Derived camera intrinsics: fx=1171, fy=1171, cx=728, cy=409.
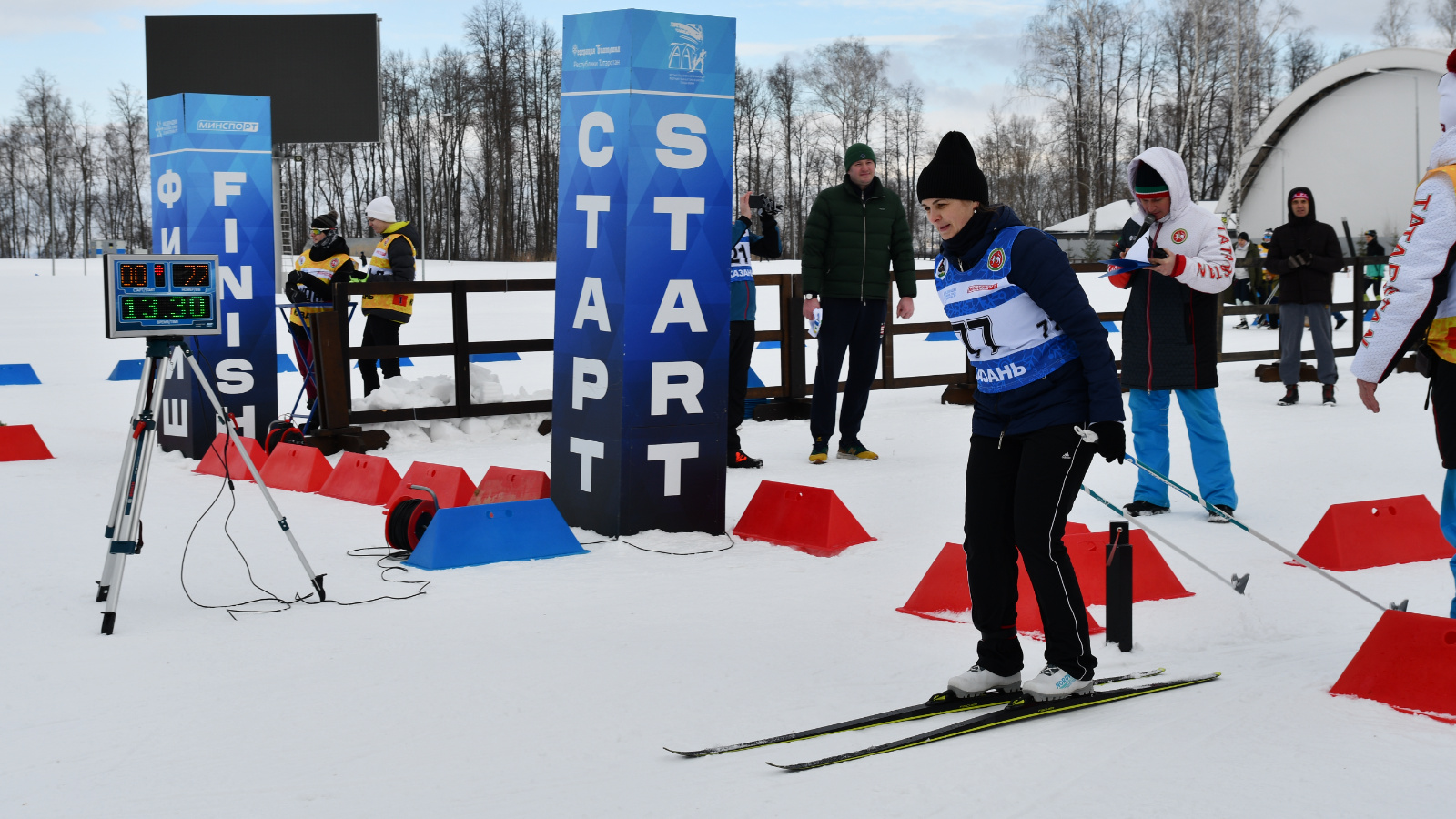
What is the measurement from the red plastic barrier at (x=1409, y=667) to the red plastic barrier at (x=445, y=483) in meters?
4.31

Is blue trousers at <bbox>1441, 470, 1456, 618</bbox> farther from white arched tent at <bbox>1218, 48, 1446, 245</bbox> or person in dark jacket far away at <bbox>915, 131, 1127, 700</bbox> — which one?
white arched tent at <bbox>1218, 48, 1446, 245</bbox>

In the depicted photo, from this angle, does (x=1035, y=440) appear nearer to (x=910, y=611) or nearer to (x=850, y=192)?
(x=910, y=611)

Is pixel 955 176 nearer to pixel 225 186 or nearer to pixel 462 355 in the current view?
pixel 462 355

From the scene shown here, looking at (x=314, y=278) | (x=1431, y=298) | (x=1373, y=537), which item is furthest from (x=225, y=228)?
(x=1431, y=298)

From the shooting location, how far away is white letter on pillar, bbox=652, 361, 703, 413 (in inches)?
221

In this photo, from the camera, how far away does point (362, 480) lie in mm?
6766

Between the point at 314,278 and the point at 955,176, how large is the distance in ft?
23.3

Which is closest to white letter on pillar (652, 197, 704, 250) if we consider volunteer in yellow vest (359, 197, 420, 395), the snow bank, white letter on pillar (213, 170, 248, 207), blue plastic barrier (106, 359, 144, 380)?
the snow bank

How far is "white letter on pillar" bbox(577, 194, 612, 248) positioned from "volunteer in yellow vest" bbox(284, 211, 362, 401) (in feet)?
13.2

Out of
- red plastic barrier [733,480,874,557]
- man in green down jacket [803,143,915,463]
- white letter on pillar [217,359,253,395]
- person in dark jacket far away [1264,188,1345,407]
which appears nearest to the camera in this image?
red plastic barrier [733,480,874,557]

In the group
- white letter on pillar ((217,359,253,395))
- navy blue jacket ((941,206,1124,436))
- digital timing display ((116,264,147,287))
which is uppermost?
digital timing display ((116,264,147,287))

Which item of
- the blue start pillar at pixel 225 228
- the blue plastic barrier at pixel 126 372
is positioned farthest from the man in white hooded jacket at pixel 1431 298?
the blue plastic barrier at pixel 126 372

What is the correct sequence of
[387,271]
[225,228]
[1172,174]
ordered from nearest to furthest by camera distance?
[1172,174]
[225,228]
[387,271]

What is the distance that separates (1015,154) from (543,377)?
43549mm
